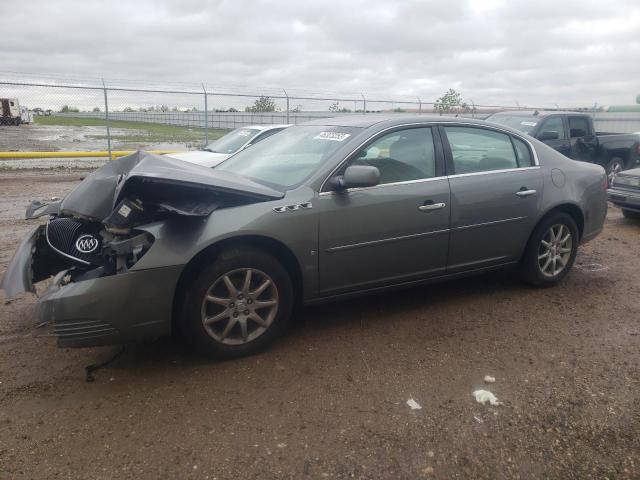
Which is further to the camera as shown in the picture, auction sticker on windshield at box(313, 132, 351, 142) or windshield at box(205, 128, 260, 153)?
windshield at box(205, 128, 260, 153)

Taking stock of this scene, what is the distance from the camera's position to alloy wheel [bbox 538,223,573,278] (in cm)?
496

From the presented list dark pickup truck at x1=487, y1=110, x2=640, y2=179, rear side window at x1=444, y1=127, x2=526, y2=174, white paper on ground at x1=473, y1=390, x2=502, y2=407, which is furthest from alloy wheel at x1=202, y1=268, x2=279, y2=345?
dark pickup truck at x1=487, y1=110, x2=640, y2=179

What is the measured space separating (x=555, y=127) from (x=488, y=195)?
7452mm

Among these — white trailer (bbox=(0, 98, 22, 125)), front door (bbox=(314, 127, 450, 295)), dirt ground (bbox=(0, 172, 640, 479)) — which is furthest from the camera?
white trailer (bbox=(0, 98, 22, 125))

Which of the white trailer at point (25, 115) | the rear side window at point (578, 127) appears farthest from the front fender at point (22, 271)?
the white trailer at point (25, 115)

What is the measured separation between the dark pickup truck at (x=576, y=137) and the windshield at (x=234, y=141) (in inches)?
187

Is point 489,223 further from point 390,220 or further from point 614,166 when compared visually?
point 614,166

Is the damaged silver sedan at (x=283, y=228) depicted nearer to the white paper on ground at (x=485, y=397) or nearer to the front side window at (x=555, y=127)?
the white paper on ground at (x=485, y=397)

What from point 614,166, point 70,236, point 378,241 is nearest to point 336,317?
point 378,241

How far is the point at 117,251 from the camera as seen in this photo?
10.5 ft

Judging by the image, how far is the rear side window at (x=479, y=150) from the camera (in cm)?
446

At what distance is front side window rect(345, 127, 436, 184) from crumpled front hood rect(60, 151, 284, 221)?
2.74 ft

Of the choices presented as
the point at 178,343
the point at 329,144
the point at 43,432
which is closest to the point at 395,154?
the point at 329,144

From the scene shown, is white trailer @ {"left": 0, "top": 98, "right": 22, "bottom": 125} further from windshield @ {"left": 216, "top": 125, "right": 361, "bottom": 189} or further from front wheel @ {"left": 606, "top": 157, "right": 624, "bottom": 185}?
windshield @ {"left": 216, "top": 125, "right": 361, "bottom": 189}
